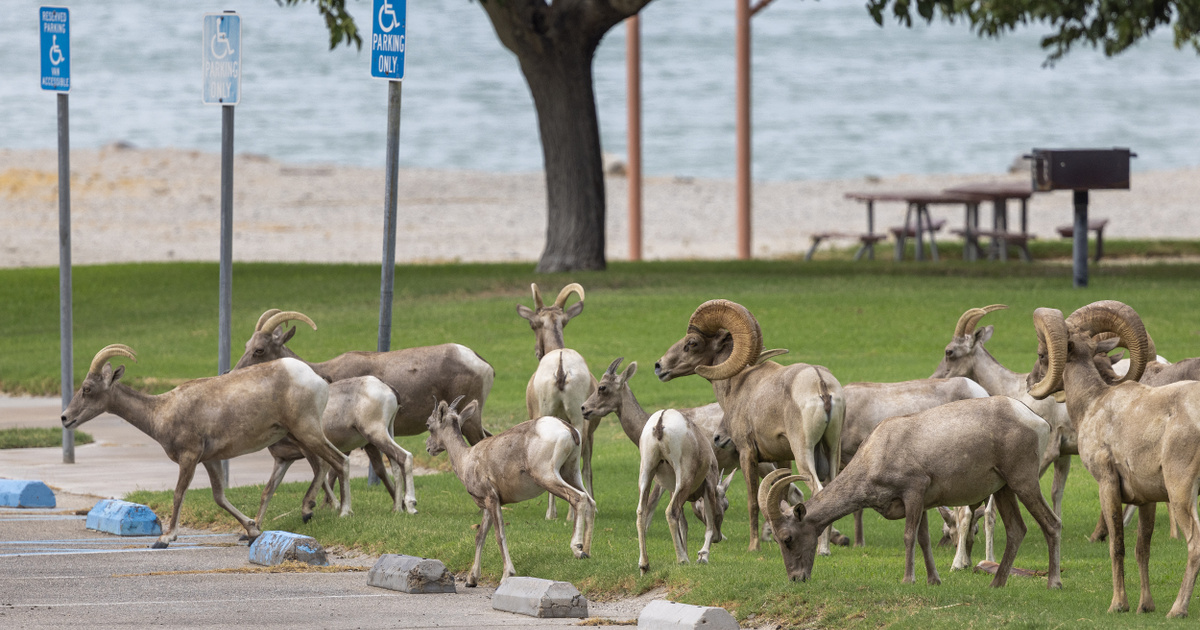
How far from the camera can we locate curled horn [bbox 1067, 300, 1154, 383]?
390 inches

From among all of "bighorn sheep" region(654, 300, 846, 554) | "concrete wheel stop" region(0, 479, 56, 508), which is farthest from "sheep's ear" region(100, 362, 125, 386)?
"bighorn sheep" region(654, 300, 846, 554)

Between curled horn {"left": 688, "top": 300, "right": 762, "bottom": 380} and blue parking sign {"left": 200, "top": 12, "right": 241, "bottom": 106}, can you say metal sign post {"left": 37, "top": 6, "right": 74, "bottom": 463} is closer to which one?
blue parking sign {"left": 200, "top": 12, "right": 241, "bottom": 106}

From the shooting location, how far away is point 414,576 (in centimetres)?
1002

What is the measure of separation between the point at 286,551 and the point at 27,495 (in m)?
3.51

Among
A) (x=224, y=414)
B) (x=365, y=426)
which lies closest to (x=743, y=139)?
(x=365, y=426)

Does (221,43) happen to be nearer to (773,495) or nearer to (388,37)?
(388,37)

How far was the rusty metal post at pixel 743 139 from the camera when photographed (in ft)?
125

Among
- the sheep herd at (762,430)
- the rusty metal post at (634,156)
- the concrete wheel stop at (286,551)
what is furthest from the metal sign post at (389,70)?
the rusty metal post at (634,156)

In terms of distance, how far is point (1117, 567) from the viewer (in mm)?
9117

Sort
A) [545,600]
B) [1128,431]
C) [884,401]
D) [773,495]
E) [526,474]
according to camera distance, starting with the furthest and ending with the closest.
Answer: [884,401]
[526,474]
[773,495]
[545,600]
[1128,431]

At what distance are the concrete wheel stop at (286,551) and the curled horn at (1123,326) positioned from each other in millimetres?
5194

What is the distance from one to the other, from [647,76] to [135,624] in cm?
13734

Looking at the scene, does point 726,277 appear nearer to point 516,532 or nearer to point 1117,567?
point 516,532

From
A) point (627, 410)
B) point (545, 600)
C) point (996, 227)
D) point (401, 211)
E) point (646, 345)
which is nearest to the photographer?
point (545, 600)
